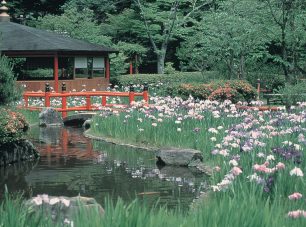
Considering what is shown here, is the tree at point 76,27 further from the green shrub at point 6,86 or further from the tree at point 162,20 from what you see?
the green shrub at point 6,86

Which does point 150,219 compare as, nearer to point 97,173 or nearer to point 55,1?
point 97,173

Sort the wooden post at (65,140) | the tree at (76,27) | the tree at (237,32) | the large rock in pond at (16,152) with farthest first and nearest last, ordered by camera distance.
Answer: the tree at (76,27)
the tree at (237,32)
the wooden post at (65,140)
the large rock in pond at (16,152)

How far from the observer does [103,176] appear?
10836 mm

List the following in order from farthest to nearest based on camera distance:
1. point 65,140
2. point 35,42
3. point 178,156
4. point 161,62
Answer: point 161,62, point 35,42, point 65,140, point 178,156

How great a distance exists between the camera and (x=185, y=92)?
873 inches

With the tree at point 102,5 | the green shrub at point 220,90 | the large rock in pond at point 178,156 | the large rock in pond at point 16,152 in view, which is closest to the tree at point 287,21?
the green shrub at point 220,90

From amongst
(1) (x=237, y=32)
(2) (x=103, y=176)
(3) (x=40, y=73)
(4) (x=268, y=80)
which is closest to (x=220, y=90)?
(1) (x=237, y=32)

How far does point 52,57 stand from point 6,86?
72.3 ft

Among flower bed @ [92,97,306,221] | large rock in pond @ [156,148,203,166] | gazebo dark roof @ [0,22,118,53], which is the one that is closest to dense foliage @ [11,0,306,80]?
gazebo dark roof @ [0,22,118,53]

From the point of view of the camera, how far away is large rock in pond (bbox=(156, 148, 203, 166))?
12.0 meters

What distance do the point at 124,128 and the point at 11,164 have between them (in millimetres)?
3698

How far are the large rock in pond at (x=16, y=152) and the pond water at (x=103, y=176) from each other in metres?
0.27

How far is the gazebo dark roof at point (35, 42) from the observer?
100 ft

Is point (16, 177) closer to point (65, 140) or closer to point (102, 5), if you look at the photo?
point (65, 140)
